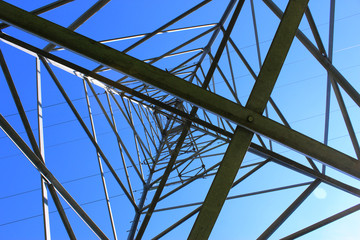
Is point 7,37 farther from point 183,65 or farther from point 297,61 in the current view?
point 297,61

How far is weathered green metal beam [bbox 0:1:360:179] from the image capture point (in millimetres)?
2590

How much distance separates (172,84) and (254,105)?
0.89 m

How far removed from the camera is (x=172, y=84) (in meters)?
2.71

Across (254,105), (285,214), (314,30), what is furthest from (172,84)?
(314,30)

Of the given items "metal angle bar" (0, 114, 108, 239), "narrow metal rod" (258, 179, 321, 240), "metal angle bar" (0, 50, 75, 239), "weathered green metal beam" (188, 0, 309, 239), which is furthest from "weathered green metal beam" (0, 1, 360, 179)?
"metal angle bar" (0, 114, 108, 239)

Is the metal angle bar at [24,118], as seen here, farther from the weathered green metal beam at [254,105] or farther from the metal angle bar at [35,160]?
the weathered green metal beam at [254,105]

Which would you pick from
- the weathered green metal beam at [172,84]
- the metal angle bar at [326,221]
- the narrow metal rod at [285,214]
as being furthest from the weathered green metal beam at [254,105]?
the metal angle bar at [326,221]

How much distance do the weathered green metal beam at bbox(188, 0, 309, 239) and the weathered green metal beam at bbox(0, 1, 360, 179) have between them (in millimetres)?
145

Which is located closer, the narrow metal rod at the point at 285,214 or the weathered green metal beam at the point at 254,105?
the weathered green metal beam at the point at 254,105

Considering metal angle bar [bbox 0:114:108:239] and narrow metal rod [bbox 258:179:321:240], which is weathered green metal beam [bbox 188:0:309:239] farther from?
metal angle bar [bbox 0:114:108:239]

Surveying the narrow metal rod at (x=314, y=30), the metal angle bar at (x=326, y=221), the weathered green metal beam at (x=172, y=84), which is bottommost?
the metal angle bar at (x=326, y=221)

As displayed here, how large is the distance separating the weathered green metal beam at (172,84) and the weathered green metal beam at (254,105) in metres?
0.14

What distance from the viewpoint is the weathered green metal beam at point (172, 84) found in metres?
2.59

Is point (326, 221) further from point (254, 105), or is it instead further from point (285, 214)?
point (254, 105)
